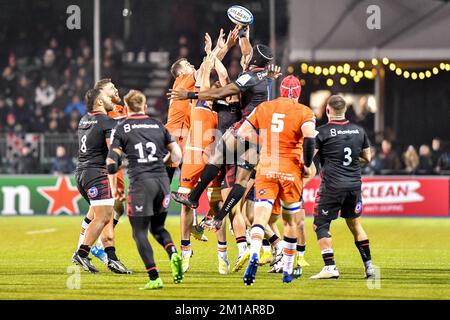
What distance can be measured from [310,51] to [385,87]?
7.62ft

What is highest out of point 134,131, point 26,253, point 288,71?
point 288,71

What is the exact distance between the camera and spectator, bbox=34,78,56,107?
96.0ft

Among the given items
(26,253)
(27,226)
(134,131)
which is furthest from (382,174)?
(134,131)

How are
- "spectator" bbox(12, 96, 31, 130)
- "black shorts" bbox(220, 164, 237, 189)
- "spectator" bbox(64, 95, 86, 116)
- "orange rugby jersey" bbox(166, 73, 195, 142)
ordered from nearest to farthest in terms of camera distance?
"black shorts" bbox(220, 164, 237, 189) < "orange rugby jersey" bbox(166, 73, 195, 142) < "spectator" bbox(64, 95, 86, 116) < "spectator" bbox(12, 96, 31, 130)

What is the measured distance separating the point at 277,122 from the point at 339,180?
1.36 m

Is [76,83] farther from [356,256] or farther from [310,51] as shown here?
[356,256]

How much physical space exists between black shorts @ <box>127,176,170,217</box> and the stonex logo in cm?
1399

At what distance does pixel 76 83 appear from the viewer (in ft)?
96.9

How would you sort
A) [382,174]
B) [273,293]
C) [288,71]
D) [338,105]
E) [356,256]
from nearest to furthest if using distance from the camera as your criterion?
[273,293]
[338,105]
[356,256]
[382,174]
[288,71]

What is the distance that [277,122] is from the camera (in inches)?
476

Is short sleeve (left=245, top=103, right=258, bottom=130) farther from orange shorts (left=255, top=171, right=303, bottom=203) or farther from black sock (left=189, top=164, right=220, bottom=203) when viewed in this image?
black sock (left=189, top=164, right=220, bottom=203)

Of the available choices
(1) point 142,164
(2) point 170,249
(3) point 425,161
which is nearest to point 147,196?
(1) point 142,164

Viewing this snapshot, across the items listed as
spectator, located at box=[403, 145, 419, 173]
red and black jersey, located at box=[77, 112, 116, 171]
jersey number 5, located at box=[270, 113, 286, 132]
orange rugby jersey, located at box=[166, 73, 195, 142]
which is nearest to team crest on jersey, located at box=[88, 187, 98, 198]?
red and black jersey, located at box=[77, 112, 116, 171]

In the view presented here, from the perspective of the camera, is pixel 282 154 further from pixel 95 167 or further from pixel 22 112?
pixel 22 112
